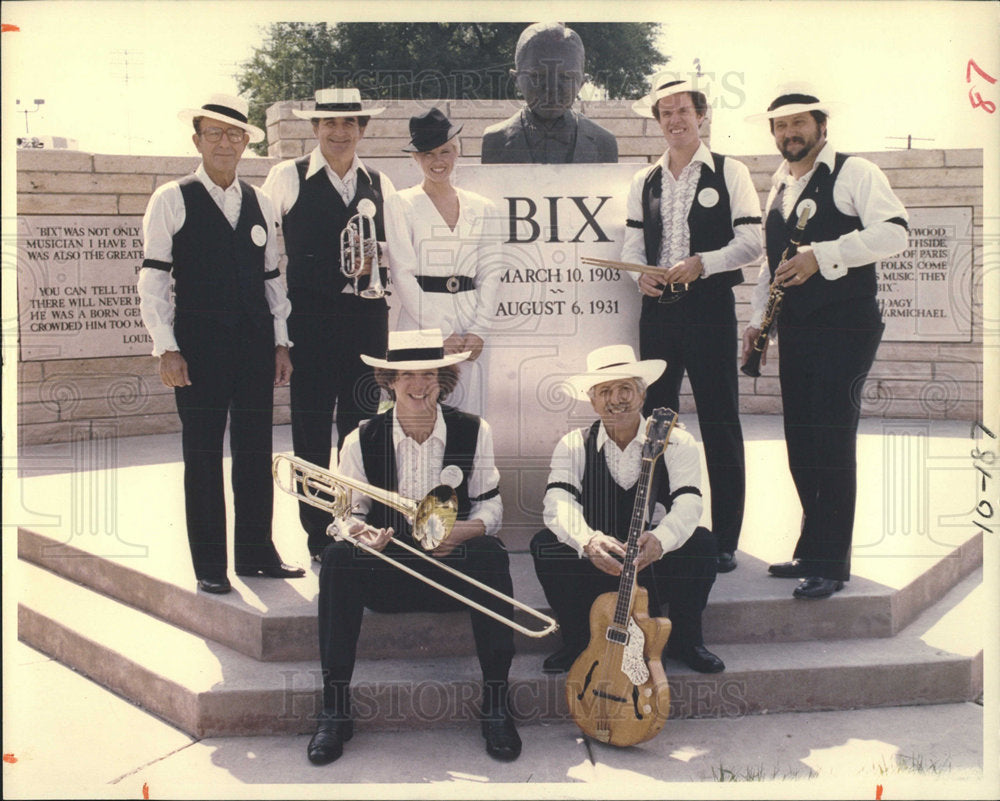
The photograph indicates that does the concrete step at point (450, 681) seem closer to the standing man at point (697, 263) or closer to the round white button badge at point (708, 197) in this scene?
the standing man at point (697, 263)

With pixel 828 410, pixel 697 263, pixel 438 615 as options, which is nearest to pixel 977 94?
pixel 697 263

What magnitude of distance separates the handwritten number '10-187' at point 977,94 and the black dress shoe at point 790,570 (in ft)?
6.07

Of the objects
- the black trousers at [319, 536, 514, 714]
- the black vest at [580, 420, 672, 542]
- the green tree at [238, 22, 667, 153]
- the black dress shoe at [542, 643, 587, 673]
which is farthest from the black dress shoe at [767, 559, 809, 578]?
the green tree at [238, 22, 667, 153]

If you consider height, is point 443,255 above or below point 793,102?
below

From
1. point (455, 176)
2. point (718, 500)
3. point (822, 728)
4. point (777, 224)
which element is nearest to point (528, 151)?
point (455, 176)

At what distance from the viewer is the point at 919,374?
18.5 feet

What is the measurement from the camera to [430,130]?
4.34 meters

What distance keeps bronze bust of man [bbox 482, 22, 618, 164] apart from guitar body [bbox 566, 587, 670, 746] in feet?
7.21

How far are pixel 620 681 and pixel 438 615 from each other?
0.79 meters

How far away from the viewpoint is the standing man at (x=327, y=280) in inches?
172

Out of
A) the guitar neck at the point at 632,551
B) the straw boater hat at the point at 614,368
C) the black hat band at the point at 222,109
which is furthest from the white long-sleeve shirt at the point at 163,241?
the guitar neck at the point at 632,551

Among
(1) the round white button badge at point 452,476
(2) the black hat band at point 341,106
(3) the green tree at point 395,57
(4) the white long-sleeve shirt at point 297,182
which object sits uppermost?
(3) the green tree at point 395,57

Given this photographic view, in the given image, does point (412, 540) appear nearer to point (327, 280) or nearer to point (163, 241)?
point (327, 280)

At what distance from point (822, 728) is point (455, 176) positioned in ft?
8.60
